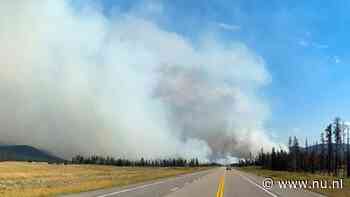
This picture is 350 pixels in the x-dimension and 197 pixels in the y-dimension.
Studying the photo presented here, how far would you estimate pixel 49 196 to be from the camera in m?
26.4

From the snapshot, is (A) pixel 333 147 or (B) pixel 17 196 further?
(A) pixel 333 147

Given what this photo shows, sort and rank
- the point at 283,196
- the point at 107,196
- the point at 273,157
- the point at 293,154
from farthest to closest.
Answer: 1. the point at 273,157
2. the point at 293,154
3. the point at 283,196
4. the point at 107,196

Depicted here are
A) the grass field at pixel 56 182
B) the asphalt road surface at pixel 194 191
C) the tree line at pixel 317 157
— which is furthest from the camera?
the tree line at pixel 317 157

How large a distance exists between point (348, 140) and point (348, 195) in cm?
8526

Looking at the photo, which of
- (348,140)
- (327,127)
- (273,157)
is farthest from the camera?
(273,157)

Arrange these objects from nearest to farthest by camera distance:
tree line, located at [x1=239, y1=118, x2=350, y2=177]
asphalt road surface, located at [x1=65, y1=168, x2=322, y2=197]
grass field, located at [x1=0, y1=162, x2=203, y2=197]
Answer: asphalt road surface, located at [x1=65, y1=168, x2=322, y2=197], grass field, located at [x1=0, y1=162, x2=203, y2=197], tree line, located at [x1=239, y1=118, x2=350, y2=177]

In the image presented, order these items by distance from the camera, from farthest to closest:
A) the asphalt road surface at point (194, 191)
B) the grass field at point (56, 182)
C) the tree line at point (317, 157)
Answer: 1. the tree line at point (317, 157)
2. the grass field at point (56, 182)
3. the asphalt road surface at point (194, 191)

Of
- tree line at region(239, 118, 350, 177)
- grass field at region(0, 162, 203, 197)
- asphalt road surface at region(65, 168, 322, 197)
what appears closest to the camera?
asphalt road surface at region(65, 168, 322, 197)

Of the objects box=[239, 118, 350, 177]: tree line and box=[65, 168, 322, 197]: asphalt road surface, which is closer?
box=[65, 168, 322, 197]: asphalt road surface

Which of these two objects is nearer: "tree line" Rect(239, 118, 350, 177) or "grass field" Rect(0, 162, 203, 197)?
"grass field" Rect(0, 162, 203, 197)

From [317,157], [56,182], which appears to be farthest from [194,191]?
[317,157]

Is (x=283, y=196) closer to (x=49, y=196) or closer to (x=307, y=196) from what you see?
(x=307, y=196)

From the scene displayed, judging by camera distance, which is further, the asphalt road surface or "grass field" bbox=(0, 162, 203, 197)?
"grass field" bbox=(0, 162, 203, 197)

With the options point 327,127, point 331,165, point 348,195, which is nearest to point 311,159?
point 331,165
